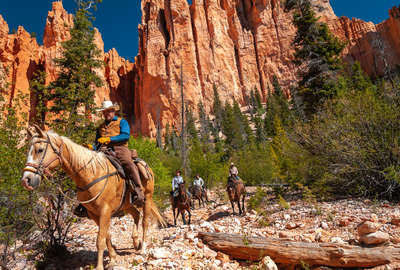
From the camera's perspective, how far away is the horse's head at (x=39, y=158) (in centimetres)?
327

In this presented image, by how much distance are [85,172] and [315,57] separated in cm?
1818

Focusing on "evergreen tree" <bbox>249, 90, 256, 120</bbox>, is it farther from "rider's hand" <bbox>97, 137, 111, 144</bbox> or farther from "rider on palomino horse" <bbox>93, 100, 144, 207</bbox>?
"rider's hand" <bbox>97, 137, 111, 144</bbox>

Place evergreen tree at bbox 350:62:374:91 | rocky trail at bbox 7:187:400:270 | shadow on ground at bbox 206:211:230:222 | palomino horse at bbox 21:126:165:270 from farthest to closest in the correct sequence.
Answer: evergreen tree at bbox 350:62:374:91
shadow on ground at bbox 206:211:230:222
rocky trail at bbox 7:187:400:270
palomino horse at bbox 21:126:165:270

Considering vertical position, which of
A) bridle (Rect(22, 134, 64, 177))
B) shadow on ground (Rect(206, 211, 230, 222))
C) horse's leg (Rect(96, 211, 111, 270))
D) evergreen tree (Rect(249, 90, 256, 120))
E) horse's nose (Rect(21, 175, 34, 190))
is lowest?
shadow on ground (Rect(206, 211, 230, 222))

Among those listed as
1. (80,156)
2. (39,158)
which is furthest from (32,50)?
(39,158)

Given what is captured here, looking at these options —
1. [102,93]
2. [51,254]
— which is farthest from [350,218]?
[102,93]

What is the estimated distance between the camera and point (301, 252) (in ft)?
14.0

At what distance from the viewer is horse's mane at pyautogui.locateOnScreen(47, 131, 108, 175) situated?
3955 mm

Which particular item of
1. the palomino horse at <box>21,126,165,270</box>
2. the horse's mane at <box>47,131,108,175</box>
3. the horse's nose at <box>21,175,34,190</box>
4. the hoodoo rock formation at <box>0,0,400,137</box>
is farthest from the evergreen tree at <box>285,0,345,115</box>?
the hoodoo rock formation at <box>0,0,400,137</box>

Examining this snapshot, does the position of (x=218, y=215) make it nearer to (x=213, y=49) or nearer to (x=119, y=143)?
(x=119, y=143)

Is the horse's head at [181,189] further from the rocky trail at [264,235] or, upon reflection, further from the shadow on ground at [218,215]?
the rocky trail at [264,235]

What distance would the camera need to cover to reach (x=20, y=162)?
5.10 meters

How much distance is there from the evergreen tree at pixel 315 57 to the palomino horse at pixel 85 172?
→ 15.5 metres

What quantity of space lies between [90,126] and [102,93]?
245 feet
